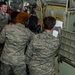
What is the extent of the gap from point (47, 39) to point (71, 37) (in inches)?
11.8

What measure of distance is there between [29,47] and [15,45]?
0.19 m

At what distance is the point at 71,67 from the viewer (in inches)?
90.4

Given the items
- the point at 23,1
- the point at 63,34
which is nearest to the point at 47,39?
the point at 63,34

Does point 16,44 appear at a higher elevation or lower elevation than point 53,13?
lower

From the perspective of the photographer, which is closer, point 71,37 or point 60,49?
point 71,37

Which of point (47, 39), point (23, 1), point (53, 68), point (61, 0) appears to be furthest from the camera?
point (23, 1)

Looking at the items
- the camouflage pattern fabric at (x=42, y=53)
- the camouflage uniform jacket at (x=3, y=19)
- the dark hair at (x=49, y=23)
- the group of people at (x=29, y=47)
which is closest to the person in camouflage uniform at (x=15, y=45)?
the group of people at (x=29, y=47)

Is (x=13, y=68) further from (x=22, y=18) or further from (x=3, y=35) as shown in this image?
(x=22, y=18)

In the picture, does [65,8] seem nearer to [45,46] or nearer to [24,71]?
[45,46]

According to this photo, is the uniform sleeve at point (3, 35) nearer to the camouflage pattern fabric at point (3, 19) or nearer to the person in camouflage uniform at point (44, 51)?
the person in camouflage uniform at point (44, 51)

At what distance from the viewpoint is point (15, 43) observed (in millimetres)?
2359

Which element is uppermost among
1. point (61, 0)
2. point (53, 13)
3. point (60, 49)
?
point (61, 0)

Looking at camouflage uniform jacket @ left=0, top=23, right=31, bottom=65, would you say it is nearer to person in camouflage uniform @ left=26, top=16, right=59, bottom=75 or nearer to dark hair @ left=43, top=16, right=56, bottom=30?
person in camouflage uniform @ left=26, top=16, right=59, bottom=75

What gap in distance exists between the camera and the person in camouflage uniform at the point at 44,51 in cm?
217
